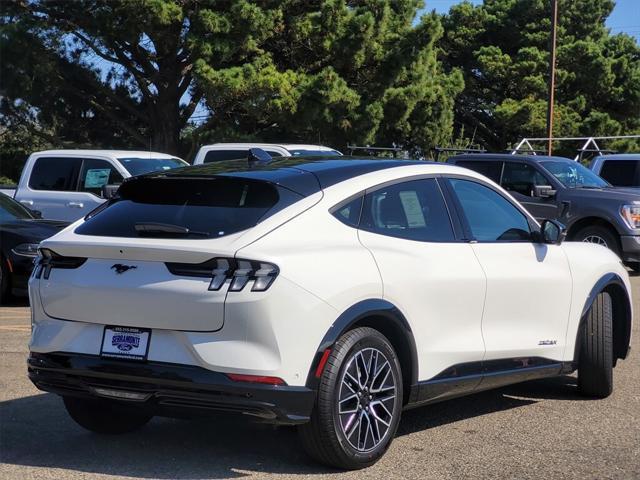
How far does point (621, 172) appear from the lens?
1794 centimetres

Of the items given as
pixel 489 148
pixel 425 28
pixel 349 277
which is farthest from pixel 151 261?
pixel 489 148

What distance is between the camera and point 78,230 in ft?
16.8

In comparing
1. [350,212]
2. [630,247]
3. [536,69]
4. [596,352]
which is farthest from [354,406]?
[536,69]

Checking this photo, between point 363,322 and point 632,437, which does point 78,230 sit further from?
point 632,437

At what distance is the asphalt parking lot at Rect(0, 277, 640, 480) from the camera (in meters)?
4.94

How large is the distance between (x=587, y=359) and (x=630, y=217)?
8885mm

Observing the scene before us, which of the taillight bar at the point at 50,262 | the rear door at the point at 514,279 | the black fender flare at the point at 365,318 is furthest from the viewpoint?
the rear door at the point at 514,279

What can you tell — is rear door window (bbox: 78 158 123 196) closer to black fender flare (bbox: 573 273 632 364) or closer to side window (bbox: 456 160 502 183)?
side window (bbox: 456 160 502 183)

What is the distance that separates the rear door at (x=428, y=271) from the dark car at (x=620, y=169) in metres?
13.0

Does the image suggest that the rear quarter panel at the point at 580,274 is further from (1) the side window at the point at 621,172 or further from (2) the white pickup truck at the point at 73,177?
(1) the side window at the point at 621,172

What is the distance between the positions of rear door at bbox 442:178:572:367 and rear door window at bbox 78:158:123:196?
985 cm

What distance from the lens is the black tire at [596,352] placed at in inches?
261

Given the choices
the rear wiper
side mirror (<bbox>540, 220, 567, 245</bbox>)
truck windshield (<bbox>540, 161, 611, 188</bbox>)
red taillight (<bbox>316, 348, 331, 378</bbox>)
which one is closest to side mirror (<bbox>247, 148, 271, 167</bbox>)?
the rear wiper

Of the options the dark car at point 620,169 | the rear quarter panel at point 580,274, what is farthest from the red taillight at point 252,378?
the dark car at point 620,169
